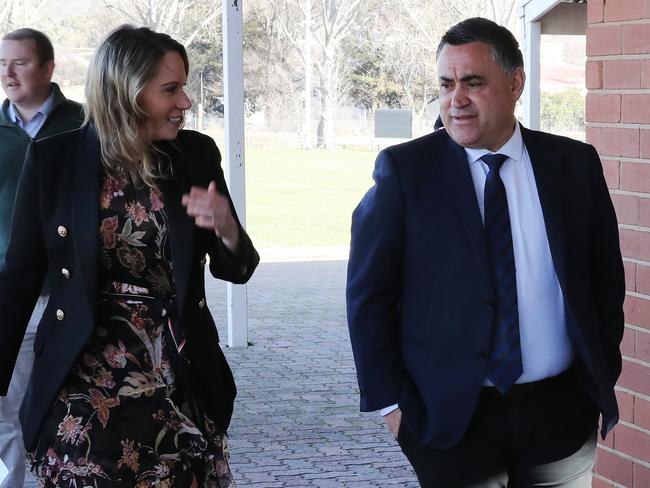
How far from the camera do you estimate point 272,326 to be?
11641 mm

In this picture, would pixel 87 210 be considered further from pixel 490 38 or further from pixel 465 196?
pixel 490 38

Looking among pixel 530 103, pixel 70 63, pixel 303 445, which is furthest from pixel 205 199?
pixel 70 63

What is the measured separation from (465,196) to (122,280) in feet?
4.09

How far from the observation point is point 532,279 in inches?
130

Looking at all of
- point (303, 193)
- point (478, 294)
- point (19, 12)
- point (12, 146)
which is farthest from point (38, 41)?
point (19, 12)

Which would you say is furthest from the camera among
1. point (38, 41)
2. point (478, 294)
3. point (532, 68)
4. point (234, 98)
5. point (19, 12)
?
point (19, 12)

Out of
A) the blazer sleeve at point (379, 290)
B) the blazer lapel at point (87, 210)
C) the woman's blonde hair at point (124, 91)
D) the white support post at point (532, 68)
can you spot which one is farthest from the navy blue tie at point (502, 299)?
the white support post at point (532, 68)

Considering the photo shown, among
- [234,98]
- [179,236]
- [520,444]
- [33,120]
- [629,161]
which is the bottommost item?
[520,444]

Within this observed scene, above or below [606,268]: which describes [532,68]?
above

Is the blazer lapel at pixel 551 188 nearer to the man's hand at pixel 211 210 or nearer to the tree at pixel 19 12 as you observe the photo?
the man's hand at pixel 211 210

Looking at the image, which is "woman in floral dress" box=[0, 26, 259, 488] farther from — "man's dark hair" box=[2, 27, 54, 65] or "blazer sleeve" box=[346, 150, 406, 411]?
"man's dark hair" box=[2, 27, 54, 65]

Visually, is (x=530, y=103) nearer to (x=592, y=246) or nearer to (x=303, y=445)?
(x=303, y=445)

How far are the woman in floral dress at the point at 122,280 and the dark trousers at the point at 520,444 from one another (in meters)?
0.90

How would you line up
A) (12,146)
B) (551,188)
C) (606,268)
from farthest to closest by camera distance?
(12,146), (606,268), (551,188)
